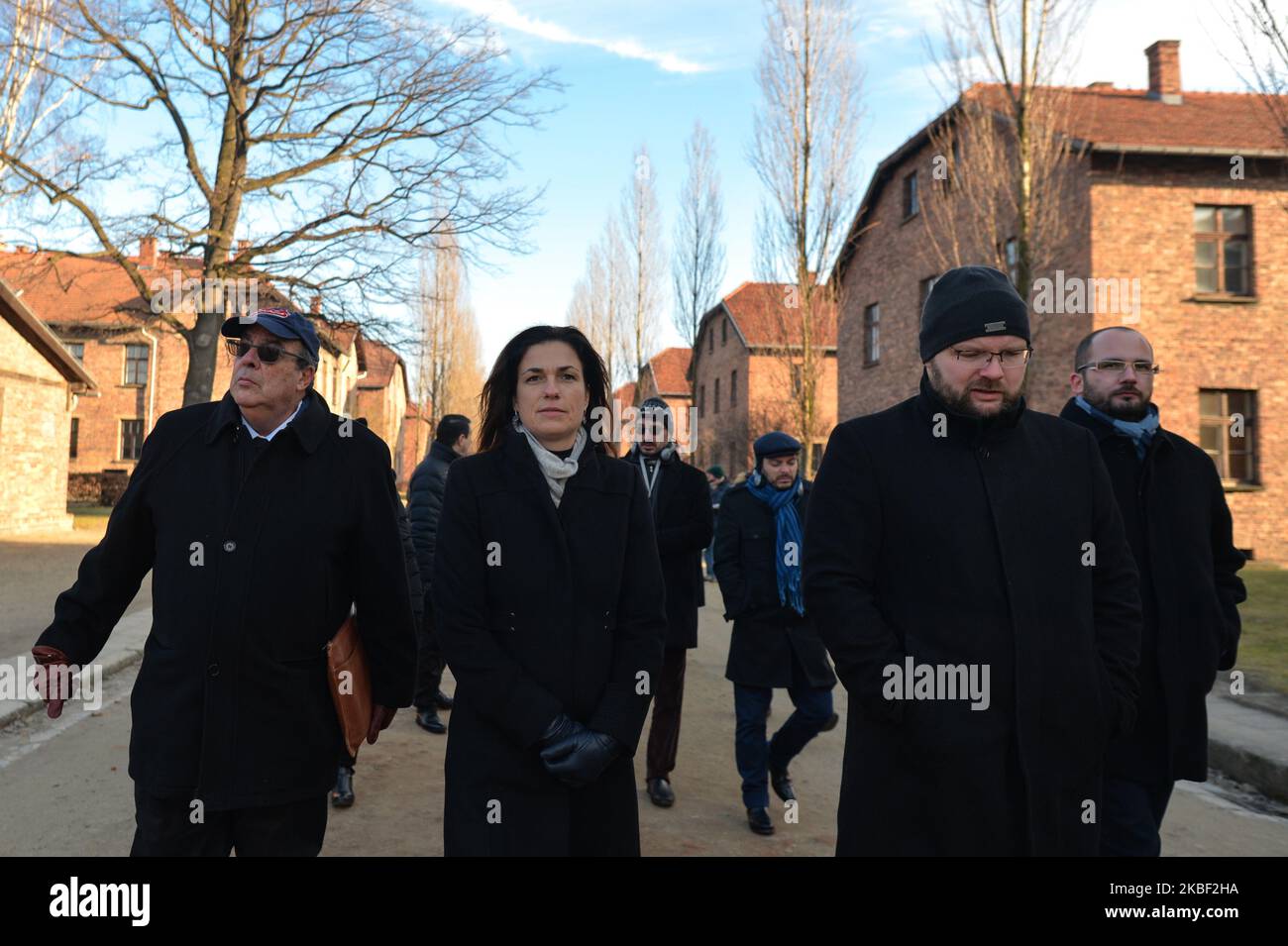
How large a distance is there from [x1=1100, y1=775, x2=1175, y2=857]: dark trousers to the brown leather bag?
8.16 feet

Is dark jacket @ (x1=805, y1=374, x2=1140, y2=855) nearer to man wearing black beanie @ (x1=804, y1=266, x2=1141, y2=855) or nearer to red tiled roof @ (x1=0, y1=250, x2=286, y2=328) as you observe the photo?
man wearing black beanie @ (x1=804, y1=266, x2=1141, y2=855)

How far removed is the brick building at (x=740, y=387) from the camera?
31.2 meters

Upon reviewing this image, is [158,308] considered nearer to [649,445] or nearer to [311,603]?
[649,445]

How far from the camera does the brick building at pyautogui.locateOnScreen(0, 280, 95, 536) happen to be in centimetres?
1978

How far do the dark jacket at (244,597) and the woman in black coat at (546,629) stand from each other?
11.9 inches

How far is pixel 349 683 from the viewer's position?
2547mm

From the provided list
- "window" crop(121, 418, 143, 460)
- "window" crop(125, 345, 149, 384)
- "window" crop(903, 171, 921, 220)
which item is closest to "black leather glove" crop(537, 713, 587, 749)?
"window" crop(903, 171, 921, 220)

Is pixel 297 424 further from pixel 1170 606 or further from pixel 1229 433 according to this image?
pixel 1229 433

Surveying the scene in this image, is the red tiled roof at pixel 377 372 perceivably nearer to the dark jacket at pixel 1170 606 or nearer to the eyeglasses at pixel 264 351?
the eyeglasses at pixel 264 351

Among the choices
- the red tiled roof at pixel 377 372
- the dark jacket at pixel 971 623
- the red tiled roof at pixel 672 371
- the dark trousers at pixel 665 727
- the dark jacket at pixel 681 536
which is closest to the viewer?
the dark jacket at pixel 971 623

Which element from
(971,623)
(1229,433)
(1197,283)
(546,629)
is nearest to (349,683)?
(546,629)

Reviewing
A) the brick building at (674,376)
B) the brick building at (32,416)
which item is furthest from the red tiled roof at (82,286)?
the brick building at (674,376)
